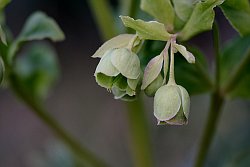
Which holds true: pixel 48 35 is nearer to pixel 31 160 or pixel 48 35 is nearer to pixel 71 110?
pixel 31 160

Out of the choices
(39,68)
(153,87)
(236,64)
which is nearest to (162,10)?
(153,87)

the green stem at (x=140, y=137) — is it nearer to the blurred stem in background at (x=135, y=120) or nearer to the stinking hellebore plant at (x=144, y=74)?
the blurred stem in background at (x=135, y=120)

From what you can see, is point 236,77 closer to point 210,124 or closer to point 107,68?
point 210,124

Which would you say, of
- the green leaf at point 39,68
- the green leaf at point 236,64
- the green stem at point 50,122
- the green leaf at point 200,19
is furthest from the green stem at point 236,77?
the green leaf at point 39,68

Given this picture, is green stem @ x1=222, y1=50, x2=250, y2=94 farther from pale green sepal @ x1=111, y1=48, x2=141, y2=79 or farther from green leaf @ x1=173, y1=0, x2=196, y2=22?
pale green sepal @ x1=111, y1=48, x2=141, y2=79

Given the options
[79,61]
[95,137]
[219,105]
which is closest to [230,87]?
[219,105]
